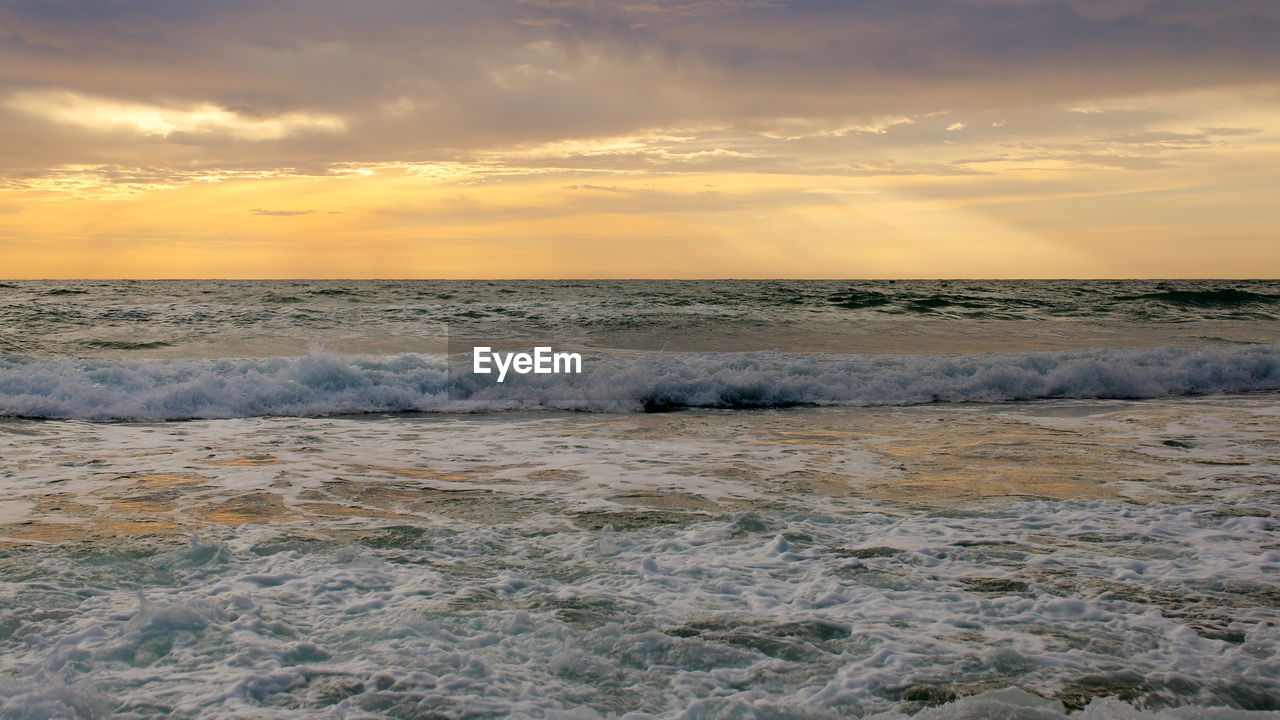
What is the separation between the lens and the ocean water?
10.4 feet

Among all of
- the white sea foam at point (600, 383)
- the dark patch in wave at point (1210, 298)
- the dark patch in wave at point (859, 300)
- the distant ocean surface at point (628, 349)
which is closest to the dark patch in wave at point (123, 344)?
the distant ocean surface at point (628, 349)

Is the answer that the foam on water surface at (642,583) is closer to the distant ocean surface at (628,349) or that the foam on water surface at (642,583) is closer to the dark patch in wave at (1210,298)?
the distant ocean surface at (628,349)

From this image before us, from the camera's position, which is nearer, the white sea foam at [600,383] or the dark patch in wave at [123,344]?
the white sea foam at [600,383]

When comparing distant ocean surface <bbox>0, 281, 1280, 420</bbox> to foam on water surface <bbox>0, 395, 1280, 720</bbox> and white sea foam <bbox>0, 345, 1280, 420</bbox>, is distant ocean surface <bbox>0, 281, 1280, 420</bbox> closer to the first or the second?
white sea foam <bbox>0, 345, 1280, 420</bbox>

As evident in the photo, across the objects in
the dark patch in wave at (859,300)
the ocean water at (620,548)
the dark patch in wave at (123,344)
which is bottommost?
the ocean water at (620,548)

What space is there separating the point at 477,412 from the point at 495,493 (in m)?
5.07

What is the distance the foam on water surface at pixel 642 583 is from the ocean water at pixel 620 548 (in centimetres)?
2

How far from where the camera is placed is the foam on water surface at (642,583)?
10.2 feet

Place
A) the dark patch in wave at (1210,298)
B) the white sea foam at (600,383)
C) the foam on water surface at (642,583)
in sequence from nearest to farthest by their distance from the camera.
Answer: the foam on water surface at (642,583)
the white sea foam at (600,383)
the dark patch in wave at (1210,298)

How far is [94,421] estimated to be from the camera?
9.98m

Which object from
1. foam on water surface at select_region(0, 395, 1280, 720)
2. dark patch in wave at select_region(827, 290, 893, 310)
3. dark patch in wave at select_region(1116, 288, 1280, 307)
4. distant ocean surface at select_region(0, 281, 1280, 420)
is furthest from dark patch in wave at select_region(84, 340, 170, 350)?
dark patch in wave at select_region(1116, 288, 1280, 307)

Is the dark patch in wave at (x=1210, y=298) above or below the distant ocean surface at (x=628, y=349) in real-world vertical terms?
above

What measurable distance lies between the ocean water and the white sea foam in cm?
8

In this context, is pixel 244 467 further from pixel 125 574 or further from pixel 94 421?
pixel 94 421
